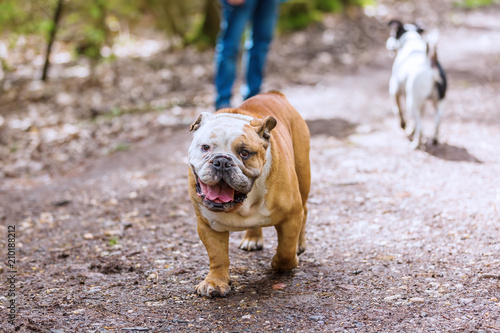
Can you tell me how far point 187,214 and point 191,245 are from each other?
675 mm

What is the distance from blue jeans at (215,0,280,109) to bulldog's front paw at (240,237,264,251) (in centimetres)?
272

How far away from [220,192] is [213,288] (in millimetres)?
627

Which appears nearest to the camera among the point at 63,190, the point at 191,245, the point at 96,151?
the point at 191,245

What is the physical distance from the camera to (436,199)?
14.4 ft

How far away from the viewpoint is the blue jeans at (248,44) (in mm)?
6000

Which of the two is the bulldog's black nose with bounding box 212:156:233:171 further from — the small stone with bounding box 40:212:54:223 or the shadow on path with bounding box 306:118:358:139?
the shadow on path with bounding box 306:118:358:139

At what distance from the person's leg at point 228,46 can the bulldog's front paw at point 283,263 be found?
10.6 feet

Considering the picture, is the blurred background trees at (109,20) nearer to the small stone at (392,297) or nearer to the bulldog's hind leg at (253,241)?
the bulldog's hind leg at (253,241)

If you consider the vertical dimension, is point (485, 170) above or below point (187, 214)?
above

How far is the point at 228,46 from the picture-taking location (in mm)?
6109

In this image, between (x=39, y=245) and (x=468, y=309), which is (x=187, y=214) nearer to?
(x=39, y=245)

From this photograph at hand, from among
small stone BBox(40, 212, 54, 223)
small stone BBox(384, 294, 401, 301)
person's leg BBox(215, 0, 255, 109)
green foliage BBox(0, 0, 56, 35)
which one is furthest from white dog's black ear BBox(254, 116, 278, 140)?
green foliage BBox(0, 0, 56, 35)

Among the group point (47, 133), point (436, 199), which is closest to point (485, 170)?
point (436, 199)

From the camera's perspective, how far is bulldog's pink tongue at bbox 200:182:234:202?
8.68 feet
